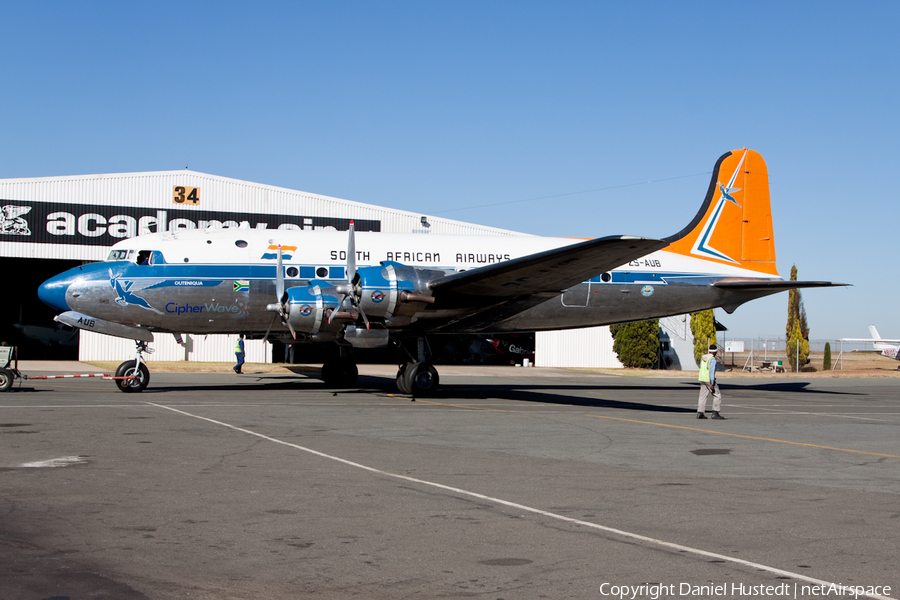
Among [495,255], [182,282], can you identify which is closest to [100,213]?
[182,282]

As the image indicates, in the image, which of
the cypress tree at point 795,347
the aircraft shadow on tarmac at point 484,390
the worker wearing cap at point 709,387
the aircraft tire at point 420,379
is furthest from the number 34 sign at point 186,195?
the cypress tree at point 795,347

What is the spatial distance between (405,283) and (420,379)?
321 centimetres

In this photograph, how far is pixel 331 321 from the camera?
17.8 meters

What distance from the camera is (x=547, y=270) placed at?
16.8m

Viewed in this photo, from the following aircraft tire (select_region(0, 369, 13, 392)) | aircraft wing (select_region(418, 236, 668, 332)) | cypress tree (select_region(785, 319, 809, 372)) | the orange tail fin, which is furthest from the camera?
cypress tree (select_region(785, 319, 809, 372))

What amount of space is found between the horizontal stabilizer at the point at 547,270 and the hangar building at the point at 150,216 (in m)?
20.7

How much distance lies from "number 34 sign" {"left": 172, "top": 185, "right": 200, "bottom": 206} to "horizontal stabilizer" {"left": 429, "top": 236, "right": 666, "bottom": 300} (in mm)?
22917

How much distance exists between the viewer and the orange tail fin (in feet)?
78.6

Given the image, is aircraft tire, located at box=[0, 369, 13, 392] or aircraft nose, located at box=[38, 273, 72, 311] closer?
aircraft nose, located at box=[38, 273, 72, 311]

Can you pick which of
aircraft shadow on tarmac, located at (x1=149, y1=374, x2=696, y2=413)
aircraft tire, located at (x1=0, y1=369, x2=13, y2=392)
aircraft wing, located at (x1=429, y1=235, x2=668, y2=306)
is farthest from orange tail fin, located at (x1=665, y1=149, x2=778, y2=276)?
aircraft tire, located at (x1=0, y1=369, x2=13, y2=392)

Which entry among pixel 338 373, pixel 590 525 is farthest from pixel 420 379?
pixel 590 525

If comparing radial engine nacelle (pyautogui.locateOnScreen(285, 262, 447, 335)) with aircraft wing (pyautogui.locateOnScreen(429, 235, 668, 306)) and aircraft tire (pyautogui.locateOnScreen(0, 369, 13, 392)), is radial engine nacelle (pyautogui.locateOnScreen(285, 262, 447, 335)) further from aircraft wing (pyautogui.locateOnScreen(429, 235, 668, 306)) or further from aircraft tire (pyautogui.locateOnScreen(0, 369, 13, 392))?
aircraft tire (pyautogui.locateOnScreen(0, 369, 13, 392))

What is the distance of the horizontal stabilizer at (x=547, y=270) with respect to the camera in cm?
1480

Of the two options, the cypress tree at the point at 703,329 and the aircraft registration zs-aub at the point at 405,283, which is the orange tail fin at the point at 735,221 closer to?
the aircraft registration zs-aub at the point at 405,283
